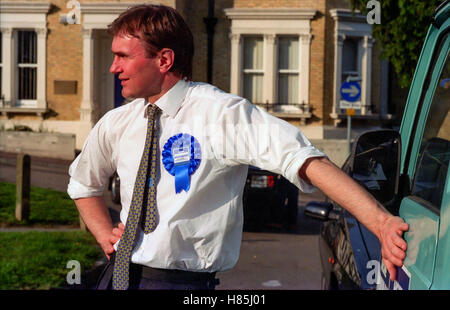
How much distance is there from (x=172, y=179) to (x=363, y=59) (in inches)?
799

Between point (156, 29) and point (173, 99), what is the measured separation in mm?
278

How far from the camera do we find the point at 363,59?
22.1 metres

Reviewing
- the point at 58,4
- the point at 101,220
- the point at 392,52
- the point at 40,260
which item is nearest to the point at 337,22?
the point at 58,4

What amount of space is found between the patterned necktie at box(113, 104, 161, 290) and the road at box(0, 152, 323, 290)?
4719 millimetres

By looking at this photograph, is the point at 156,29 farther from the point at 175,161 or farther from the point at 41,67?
the point at 41,67

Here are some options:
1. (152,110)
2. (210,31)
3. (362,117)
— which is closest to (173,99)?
(152,110)

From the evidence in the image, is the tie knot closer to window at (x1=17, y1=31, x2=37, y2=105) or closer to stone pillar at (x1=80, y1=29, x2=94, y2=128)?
stone pillar at (x1=80, y1=29, x2=94, y2=128)

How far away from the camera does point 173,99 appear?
8.84 ft

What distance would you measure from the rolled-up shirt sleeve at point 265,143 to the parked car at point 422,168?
0.30 meters

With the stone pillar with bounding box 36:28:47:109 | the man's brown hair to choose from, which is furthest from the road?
the stone pillar with bounding box 36:28:47:109

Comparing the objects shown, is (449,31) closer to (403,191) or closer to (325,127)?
(403,191)

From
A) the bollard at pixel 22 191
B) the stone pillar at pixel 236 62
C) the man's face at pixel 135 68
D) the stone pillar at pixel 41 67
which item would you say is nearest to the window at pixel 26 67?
the stone pillar at pixel 41 67

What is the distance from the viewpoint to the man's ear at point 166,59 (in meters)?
2.66

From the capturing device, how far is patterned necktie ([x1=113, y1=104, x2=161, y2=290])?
262 cm
